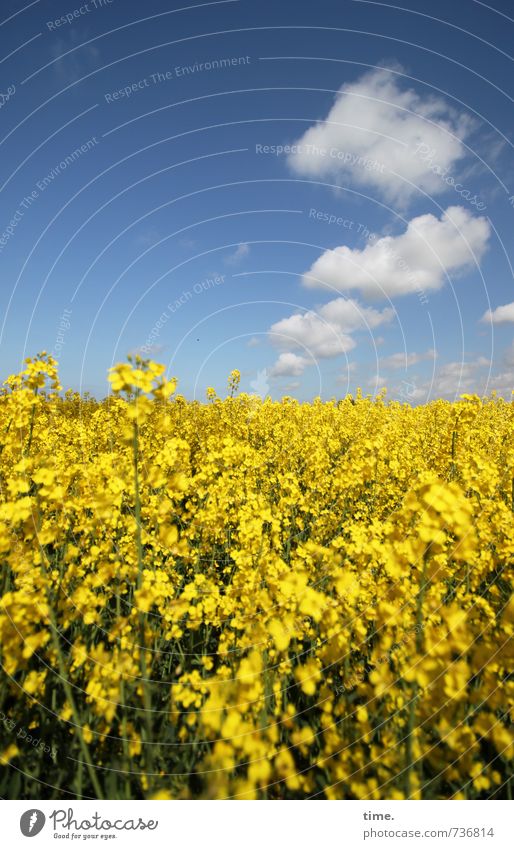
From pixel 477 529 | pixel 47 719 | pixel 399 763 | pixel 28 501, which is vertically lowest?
pixel 399 763

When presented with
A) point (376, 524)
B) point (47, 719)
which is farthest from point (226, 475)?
point (47, 719)

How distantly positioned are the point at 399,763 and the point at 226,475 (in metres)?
4.04

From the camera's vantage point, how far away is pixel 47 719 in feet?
9.55

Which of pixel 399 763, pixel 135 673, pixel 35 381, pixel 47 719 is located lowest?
pixel 399 763

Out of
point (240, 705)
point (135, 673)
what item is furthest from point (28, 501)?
point (240, 705)

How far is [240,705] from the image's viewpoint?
2.09 meters
